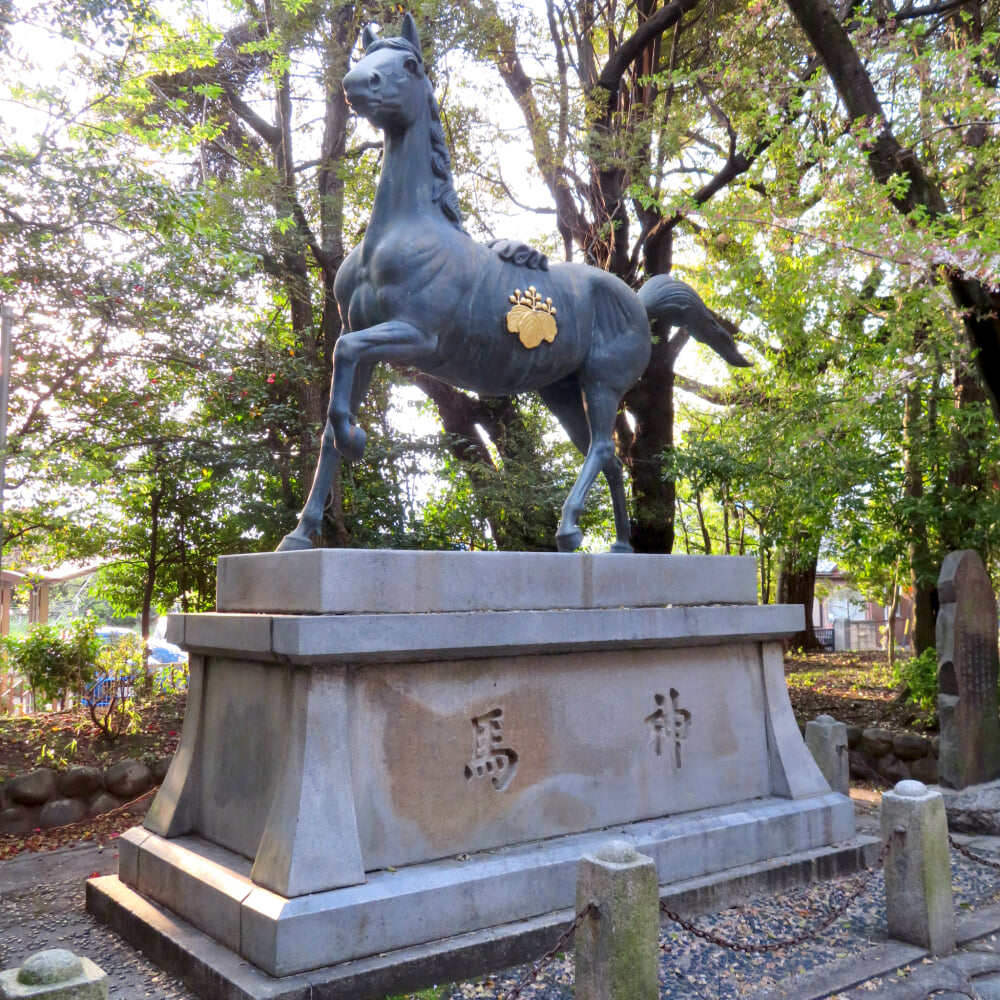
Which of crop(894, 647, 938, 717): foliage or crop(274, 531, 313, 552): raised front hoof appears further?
crop(894, 647, 938, 717): foliage

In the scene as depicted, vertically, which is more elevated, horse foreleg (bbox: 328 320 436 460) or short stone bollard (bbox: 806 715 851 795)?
horse foreleg (bbox: 328 320 436 460)

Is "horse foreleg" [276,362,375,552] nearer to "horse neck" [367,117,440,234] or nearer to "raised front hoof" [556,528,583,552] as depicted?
"horse neck" [367,117,440,234]

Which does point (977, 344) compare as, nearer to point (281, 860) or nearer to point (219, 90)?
point (281, 860)

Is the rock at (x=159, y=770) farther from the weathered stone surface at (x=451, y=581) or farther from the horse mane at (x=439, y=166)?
the horse mane at (x=439, y=166)

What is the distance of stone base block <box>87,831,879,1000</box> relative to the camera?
306 cm

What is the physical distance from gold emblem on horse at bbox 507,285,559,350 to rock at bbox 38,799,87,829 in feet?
16.9

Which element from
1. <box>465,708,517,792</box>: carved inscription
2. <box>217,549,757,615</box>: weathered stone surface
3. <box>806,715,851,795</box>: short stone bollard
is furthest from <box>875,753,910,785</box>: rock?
<box>465,708,517,792</box>: carved inscription

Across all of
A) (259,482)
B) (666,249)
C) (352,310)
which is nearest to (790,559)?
(666,249)

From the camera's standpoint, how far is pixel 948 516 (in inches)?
356

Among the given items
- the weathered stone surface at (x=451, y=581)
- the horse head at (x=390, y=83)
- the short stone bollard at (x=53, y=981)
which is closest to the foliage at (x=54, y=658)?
the weathered stone surface at (x=451, y=581)

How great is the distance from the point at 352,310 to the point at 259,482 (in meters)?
6.03

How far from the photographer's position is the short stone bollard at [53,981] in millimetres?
2021

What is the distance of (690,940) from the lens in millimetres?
3875

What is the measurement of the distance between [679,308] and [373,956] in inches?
159
